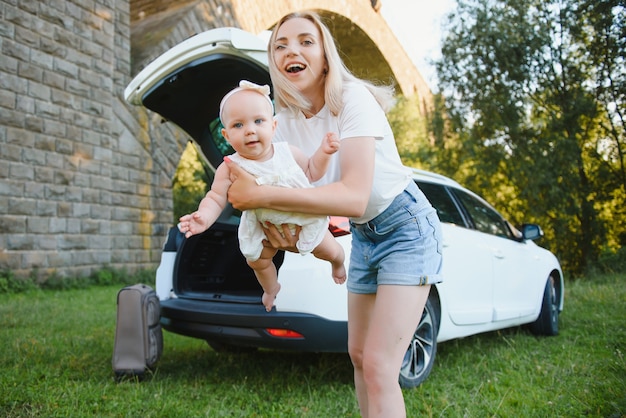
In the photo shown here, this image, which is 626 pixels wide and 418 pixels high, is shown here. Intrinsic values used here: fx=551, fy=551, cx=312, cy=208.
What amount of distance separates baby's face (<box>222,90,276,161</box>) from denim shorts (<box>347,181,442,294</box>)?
569 millimetres

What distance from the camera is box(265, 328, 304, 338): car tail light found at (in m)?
3.24

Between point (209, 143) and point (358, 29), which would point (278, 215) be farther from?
point (358, 29)

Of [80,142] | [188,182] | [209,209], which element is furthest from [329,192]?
[188,182]

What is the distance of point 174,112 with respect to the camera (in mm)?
3656

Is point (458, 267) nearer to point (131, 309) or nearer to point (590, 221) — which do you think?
point (131, 309)

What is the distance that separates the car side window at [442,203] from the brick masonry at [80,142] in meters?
5.93

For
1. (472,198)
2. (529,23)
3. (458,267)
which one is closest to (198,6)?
(529,23)

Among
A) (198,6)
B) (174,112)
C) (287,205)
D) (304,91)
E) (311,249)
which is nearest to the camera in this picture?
(287,205)

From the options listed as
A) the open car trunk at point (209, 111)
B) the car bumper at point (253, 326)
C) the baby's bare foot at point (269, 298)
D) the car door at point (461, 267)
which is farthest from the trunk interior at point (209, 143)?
the baby's bare foot at point (269, 298)

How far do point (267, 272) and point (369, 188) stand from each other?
0.53 metres

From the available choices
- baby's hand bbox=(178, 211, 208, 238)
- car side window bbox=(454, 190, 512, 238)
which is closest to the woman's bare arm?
baby's hand bbox=(178, 211, 208, 238)

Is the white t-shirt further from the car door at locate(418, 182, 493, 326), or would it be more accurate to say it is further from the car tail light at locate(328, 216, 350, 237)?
the car door at locate(418, 182, 493, 326)

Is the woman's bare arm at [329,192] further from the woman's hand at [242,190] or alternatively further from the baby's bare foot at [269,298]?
the baby's bare foot at [269,298]

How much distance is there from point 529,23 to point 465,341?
28.2 ft
